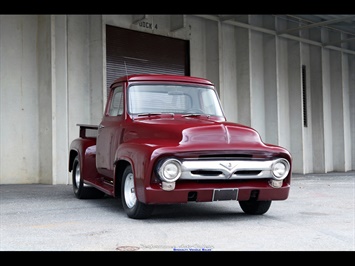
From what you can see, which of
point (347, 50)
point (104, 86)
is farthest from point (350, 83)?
point (104, 86)

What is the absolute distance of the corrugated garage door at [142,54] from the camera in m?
13.5

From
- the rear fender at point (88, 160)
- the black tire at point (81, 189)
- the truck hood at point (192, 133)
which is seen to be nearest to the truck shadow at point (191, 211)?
the black tire at point (81, 189)

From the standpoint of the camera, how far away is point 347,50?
20156 mm

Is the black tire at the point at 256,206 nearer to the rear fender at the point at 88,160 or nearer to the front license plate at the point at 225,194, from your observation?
the front license plate at the point at 225,194

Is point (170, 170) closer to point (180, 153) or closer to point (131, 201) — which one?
point (180, 153)

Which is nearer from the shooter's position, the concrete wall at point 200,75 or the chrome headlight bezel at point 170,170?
the chrome headlight bezel at point 170,170

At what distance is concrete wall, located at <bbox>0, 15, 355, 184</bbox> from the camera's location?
471 inches

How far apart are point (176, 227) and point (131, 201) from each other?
37.9 inches

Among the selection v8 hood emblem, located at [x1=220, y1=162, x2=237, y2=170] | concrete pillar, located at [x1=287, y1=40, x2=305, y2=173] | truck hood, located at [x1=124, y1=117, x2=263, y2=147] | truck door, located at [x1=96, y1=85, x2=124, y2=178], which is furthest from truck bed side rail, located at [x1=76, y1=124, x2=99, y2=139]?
concrete pillar, located at [x1=287, y1=40, x2=305, y2=173]

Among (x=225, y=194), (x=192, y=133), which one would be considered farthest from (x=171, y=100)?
(x=225, y=194)

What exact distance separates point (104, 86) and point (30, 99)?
1915 millimetres

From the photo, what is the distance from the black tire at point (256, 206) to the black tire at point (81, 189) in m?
2.99

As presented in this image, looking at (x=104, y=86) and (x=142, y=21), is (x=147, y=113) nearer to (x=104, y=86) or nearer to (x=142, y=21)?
(x=104, y=86)

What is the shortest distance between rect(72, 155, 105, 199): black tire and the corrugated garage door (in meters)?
4.85
